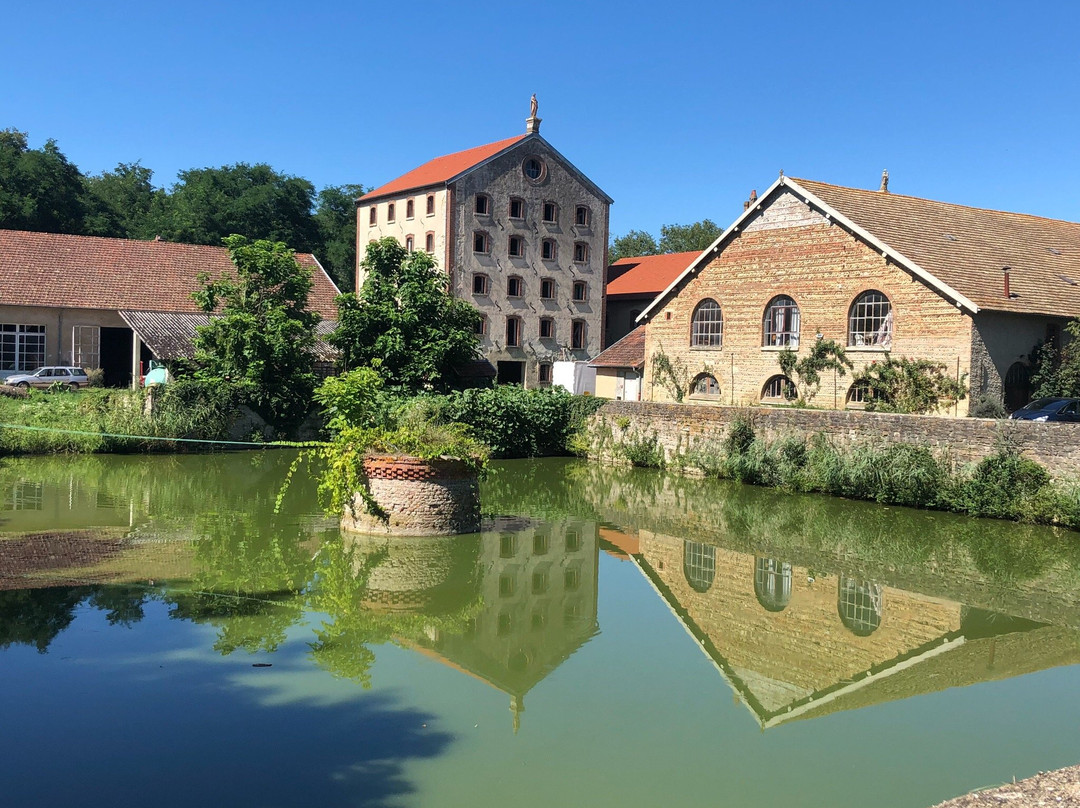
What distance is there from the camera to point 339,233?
232 ft

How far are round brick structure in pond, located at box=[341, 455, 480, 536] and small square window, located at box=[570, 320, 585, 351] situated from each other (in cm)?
3425

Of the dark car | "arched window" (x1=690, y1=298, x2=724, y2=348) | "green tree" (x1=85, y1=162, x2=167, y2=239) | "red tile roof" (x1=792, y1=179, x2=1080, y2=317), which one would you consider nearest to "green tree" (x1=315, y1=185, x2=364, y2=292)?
"green tree" (x1=85, y1=162, x2=167, y2=239)

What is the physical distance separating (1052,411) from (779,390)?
8569 mm

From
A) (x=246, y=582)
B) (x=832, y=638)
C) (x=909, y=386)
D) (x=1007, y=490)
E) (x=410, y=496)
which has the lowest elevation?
(x=832, y=638)

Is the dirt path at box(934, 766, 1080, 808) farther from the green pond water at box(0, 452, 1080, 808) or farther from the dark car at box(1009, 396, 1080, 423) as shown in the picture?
the dark car at box(1009, 396, 1080, 423)

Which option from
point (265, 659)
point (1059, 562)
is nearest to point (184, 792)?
point (265, 659)

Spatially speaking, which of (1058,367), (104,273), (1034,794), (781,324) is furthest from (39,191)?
(1034,794)

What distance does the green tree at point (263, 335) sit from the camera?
30.3 metres

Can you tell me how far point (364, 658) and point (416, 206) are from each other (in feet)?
133

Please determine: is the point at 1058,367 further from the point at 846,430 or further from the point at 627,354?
the point at 627,354

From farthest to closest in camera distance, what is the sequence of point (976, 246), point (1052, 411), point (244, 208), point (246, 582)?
point (244, 208) < point (976, 246) < point (1052, 411) < point (246, 582)

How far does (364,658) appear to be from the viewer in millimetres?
9859

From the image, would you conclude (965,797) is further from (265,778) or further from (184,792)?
(184,792)

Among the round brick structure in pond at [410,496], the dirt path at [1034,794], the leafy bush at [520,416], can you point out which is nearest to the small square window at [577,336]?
the leafy bush at [520,416]
